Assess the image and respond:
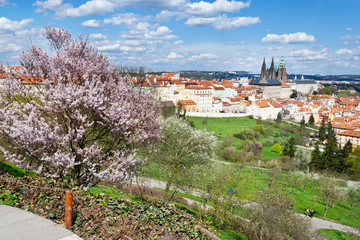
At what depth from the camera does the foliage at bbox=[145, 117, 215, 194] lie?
17.7 meters

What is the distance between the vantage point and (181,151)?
718 inches

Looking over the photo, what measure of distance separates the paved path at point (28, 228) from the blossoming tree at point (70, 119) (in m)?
2.00

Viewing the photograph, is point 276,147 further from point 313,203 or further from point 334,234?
point 334,234

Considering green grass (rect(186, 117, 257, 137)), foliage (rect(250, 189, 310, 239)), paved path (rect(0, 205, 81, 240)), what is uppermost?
paved path (rect(0, 205, 81, 240))

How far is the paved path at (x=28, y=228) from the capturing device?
592cm

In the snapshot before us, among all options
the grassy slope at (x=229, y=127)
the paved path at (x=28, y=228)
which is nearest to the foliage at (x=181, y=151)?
the paved path at (x=28, y=228)

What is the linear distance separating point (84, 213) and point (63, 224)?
2.08 feet

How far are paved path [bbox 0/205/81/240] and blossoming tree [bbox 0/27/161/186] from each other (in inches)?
78.8

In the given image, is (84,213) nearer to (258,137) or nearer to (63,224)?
(63,224)

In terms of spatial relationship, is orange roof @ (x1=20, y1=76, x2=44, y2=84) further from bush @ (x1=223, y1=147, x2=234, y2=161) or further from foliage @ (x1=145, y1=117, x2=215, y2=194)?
bush @ (x1=223, y1=147, x2=234, y2=161)

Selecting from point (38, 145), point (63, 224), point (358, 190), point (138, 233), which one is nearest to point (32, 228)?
point (63, 224)

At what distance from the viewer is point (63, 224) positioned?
6.80 metres

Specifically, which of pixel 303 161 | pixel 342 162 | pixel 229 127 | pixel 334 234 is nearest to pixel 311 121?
Result: pixel 229 127

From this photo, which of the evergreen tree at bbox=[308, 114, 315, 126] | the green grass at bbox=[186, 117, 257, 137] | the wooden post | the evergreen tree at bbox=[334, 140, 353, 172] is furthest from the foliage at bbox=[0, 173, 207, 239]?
the evergreen tree at bbox=[308, 114, 315, 126]
